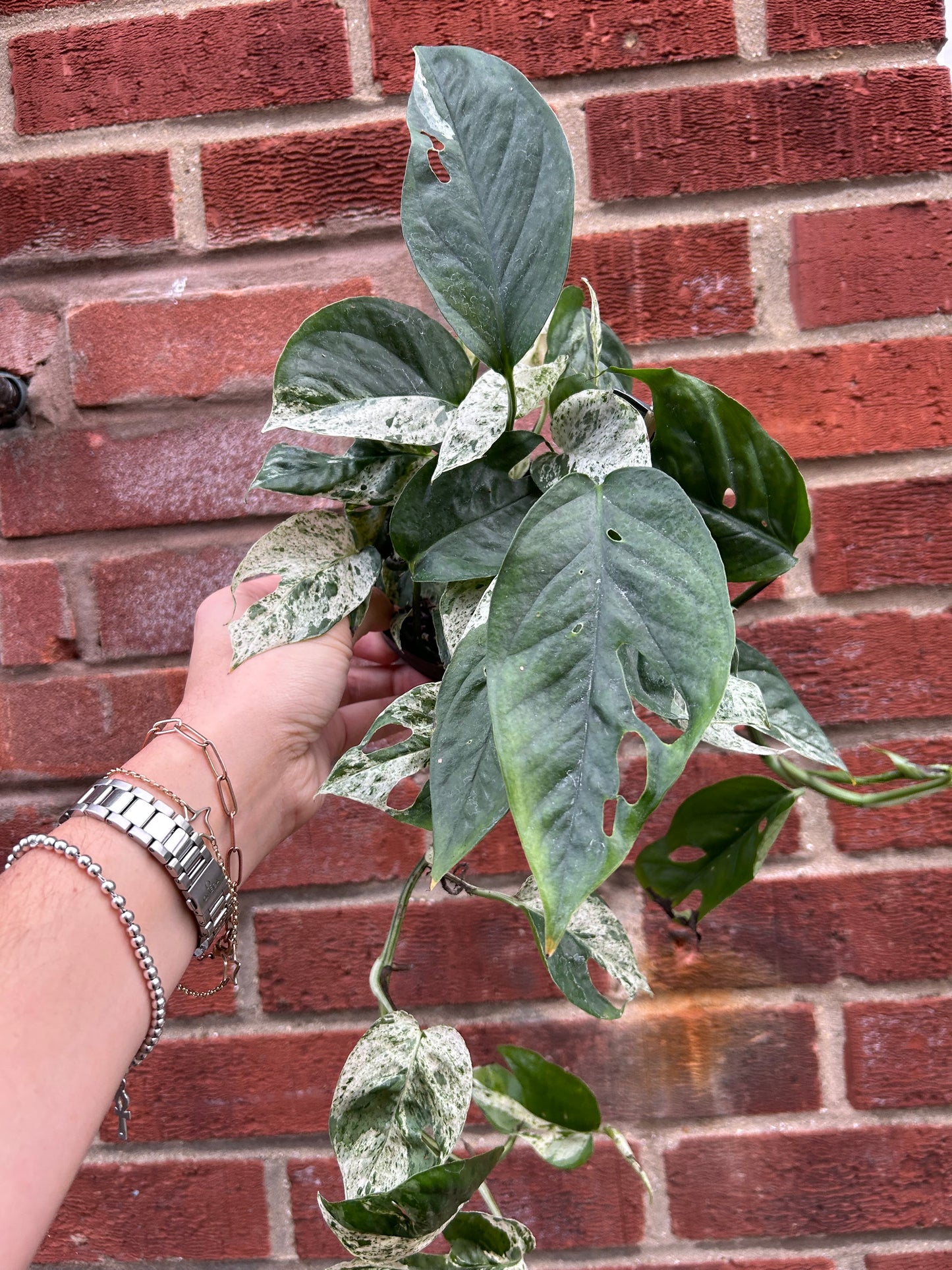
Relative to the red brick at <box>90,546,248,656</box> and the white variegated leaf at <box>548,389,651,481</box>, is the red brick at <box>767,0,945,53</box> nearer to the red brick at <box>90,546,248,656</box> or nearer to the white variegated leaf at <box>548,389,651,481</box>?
the white variegated leaf at <box>548,389,651,481</box>

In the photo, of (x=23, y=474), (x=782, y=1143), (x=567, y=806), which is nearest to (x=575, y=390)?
(x=567, y=806)

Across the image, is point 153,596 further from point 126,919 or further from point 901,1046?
point 901,1046

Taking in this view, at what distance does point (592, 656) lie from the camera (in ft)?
0.98

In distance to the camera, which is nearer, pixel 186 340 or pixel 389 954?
pixel 389 954

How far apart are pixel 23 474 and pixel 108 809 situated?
34 centimetres

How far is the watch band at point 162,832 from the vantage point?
498mm

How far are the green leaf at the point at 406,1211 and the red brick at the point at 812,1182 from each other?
0.36 metres

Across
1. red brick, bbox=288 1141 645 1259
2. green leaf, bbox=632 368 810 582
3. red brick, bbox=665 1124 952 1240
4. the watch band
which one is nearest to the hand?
the watch band

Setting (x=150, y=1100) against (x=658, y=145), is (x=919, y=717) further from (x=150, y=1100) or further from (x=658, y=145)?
(x=150, y=1100)

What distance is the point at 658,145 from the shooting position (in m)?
0.65

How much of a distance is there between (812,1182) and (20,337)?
930mm

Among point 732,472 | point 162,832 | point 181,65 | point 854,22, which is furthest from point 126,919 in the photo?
point 854,22

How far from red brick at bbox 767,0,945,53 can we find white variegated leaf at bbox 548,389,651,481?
1.44 ft

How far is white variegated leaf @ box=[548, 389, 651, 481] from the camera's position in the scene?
376 mm
